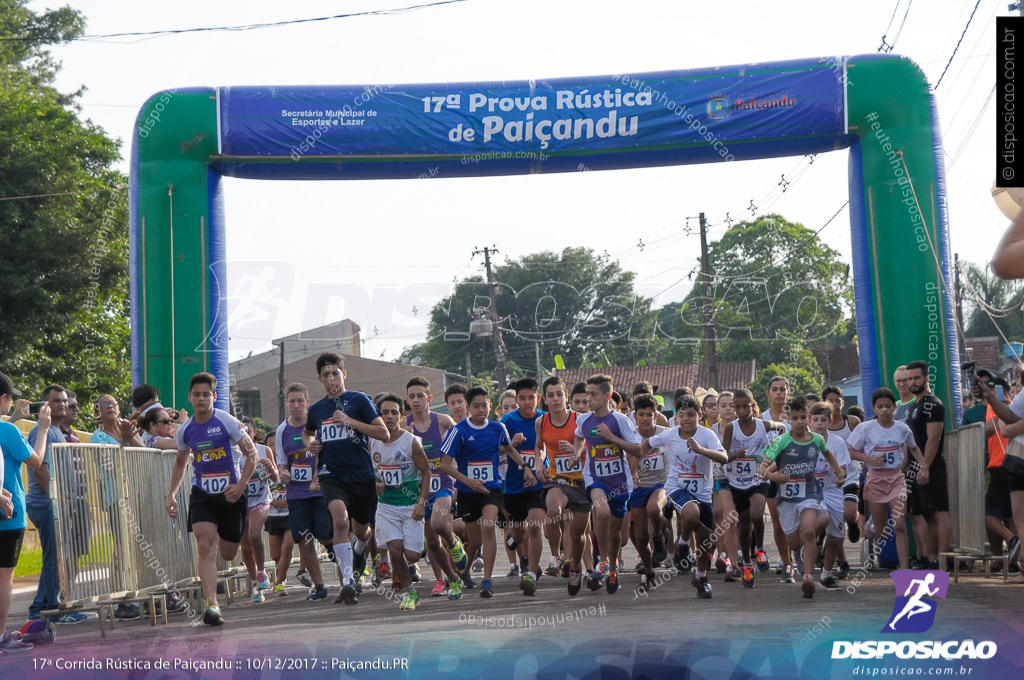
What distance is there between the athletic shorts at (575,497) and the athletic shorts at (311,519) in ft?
6.85

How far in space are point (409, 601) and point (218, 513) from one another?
5.46ft

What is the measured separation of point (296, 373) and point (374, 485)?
5354 cm

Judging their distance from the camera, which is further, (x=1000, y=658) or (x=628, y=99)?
(x=628, y=99)

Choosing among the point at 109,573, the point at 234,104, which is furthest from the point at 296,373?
the point at 109,573

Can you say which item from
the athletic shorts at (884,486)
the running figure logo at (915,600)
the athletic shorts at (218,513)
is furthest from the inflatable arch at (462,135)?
the athletic shorts at (218,513)

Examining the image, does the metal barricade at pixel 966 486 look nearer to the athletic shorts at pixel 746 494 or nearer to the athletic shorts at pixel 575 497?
the athletic shorts at pixel 746 494

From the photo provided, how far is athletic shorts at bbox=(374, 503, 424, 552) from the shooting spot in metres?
9.75

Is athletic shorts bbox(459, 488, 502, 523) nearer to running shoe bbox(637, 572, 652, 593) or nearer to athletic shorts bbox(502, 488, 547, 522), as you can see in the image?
athletic shorts bbox(502, 488, 547, 522)

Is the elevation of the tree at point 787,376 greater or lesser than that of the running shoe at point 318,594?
greater

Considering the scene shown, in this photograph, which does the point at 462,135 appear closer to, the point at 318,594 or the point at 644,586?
the point at 318,594

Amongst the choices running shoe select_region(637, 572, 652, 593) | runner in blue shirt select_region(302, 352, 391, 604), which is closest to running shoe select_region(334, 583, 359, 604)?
runner in blue shirt select_region(302, 352, 391, 604)

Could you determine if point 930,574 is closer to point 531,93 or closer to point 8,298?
point 531,93

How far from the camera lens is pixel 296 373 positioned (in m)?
62.6

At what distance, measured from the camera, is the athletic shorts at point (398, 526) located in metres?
9.75
